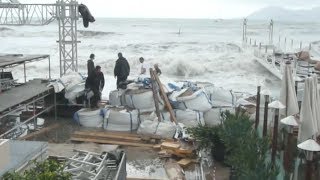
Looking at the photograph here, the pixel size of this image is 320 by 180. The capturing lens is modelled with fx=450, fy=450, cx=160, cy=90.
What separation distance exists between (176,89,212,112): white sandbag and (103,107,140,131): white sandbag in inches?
52.6

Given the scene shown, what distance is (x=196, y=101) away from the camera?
1183 cm

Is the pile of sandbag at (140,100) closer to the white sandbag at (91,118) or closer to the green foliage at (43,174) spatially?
the white sandbag at (91,118)

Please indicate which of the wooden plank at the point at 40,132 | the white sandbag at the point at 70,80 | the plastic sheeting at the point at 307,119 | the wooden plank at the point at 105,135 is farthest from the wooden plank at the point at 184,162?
the white sandbag at the point at 70,80

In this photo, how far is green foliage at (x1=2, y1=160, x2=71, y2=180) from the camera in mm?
5184

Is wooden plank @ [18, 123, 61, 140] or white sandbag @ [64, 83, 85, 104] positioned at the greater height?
white sandbag @ [64, 83, 85, 104]

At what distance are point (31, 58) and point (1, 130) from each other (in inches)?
98.6

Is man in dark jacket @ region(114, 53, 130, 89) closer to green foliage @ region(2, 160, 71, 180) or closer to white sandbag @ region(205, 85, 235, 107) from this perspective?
white sandbag @ region(205, 85, 235, 107)

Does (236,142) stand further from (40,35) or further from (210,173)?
(40,35)

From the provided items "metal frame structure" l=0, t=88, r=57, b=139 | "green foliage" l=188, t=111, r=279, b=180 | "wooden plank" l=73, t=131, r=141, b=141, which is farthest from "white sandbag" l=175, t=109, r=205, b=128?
"metal frame structure" l=0, t=88, r=57, b=139

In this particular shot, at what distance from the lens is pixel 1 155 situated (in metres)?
5.93

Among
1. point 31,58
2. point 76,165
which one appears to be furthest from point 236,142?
point 31,58

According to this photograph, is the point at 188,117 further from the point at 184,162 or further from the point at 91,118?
the point at 184,162

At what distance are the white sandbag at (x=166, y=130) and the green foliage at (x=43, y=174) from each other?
5045mm

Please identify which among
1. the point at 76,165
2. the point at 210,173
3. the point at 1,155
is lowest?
the point at 210,173
